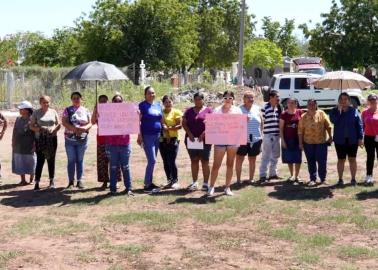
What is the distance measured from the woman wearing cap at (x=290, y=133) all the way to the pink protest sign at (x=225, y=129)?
1.35m

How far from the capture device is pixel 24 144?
10398mm

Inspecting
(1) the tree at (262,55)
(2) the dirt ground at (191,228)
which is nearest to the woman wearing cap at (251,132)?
(2) the dirt ground at (191,228)

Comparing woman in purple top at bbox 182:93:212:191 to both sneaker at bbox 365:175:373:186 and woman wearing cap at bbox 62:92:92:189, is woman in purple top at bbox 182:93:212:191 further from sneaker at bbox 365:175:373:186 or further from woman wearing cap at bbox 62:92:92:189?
sneaker at bbox 365:175:373:186

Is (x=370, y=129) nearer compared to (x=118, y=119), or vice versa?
(x=118, y=119)

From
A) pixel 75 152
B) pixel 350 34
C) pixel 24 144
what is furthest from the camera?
pixel 350 34

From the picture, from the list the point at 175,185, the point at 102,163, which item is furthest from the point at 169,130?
the point at 102,163

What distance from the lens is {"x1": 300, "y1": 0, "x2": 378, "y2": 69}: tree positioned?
4844 centimetres

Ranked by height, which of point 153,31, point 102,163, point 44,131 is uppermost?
point 153,31

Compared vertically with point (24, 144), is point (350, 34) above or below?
above

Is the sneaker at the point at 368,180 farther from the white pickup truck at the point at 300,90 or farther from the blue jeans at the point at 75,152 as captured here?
the white pickup truck at the point at 300,90

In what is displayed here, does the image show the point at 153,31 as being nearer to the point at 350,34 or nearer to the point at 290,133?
the point at 350,34

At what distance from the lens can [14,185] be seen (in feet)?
34.8

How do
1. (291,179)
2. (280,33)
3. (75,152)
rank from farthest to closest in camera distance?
(280,33)
(291,179)
(75,152)

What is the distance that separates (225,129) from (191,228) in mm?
2033
